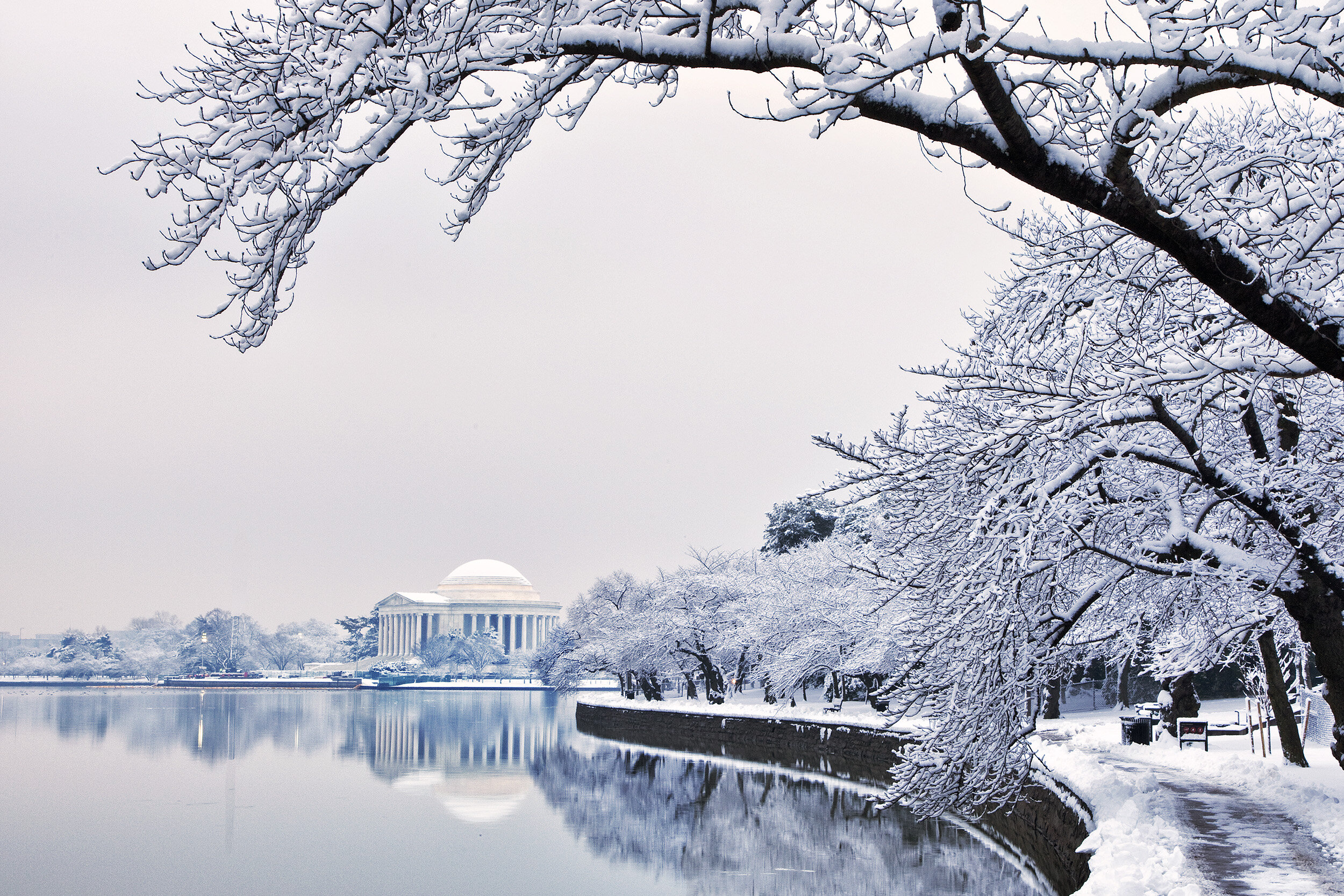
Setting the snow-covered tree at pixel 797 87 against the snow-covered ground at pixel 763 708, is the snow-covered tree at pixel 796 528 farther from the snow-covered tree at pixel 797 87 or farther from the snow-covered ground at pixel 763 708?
the snow-covered tree at pixel 797 87

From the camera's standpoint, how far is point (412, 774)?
120ft

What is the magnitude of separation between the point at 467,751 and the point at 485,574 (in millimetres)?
120766

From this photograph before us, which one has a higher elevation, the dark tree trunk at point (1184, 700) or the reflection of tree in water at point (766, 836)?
the dark tree trunk at point (1184, 700)

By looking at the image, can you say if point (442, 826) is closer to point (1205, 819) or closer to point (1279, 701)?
point (1279, 701)

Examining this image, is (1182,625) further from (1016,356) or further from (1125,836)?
(1016,356)

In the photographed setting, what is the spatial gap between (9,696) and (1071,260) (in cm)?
11146

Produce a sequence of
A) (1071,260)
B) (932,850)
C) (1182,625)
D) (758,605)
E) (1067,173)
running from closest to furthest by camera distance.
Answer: (1067,173) → (1071,260) → (1182,625) → (932,850) → (758,605)

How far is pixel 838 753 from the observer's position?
112 feet

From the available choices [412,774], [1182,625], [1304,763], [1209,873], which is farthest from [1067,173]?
[412,774]

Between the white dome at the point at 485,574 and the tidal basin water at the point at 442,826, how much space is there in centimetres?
11387

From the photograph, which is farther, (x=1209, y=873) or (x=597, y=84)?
(x=1209, y=873)

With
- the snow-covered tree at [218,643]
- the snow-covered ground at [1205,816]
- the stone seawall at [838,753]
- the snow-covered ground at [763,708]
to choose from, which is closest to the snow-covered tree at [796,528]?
the snow-covered ground at [763,708]

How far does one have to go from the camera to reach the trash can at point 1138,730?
23875 millimetres

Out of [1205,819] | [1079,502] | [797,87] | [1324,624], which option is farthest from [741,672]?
[797,87]
